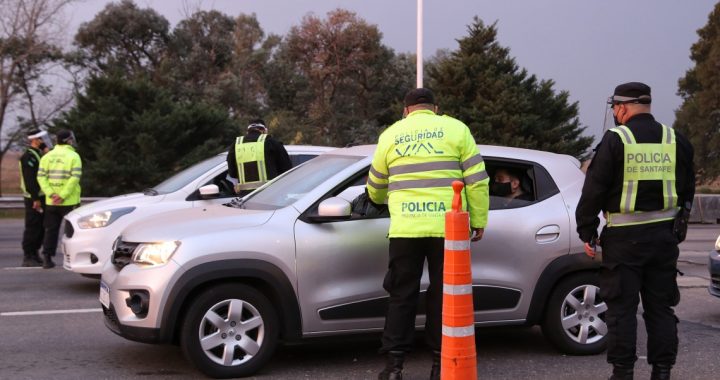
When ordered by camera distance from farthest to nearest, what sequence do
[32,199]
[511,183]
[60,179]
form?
[32,199] → [60,179] → [511,183]

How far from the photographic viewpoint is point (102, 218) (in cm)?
877

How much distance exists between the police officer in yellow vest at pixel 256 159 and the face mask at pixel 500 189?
3.42 metres

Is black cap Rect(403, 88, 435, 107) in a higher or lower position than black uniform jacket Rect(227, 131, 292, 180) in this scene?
higher

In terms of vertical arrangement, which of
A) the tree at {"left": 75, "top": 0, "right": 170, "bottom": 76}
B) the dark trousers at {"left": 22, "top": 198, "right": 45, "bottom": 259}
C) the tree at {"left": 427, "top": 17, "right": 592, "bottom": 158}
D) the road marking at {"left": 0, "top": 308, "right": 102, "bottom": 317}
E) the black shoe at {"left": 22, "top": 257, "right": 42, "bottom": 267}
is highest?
the tree at {"left": 75, "top": 0, "right": 170, "bottom": 76}

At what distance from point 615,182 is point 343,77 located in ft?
120

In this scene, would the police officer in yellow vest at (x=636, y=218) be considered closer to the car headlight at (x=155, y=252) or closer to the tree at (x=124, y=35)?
the car headlight at (x=155, y=252)

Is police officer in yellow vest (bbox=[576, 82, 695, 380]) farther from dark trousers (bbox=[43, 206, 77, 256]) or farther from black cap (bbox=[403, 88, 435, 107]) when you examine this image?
dark trousers (bbox=[43, 206, 77, 256])

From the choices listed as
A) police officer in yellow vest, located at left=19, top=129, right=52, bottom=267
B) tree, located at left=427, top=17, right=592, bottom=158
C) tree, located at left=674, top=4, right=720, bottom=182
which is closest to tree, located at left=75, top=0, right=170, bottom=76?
tree, located at left=427, top=17, right=592, bottom=158

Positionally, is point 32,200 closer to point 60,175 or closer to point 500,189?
point 60,175

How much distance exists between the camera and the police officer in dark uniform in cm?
1074

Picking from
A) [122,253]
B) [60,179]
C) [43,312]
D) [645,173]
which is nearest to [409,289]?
[645,173]

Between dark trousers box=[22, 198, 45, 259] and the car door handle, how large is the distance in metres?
7.31

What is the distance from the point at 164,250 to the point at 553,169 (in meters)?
2.97

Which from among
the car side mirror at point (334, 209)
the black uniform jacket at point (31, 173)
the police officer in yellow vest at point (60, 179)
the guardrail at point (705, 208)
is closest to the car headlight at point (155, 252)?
the car side mirror at point (334, 209)
